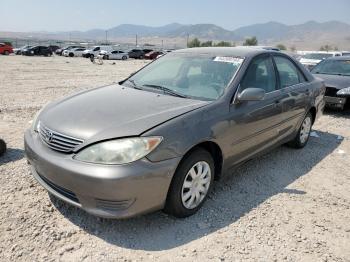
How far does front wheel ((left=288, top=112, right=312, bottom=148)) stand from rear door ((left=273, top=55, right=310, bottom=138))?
276 millimetres

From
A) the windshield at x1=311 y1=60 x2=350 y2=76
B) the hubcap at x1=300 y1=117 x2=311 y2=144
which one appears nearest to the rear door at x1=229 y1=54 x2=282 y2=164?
the hubcap at x1=300 y1=117 x2=311 y2=144

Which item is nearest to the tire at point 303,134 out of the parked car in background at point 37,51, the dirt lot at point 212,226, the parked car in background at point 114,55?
the dirt lot at point 212,226

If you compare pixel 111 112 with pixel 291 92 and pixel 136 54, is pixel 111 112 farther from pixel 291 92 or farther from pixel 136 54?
pixel 136 54

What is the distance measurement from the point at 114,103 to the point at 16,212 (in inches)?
55.9

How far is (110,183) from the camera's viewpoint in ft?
8.99

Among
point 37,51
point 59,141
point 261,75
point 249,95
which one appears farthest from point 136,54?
point 59,141

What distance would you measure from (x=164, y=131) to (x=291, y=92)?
261 cm

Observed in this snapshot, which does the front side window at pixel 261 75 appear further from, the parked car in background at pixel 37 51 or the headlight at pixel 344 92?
the parked car in background at pixel 37 51

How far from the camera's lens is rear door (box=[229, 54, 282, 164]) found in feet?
12.4

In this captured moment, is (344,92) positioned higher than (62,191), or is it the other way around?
(344,92)

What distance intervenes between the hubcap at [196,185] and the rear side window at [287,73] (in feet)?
6.50

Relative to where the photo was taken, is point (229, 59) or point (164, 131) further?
point (229, 59)

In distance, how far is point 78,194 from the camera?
2896 mm

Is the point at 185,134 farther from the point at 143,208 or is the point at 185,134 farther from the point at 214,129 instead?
the point at 143,208
